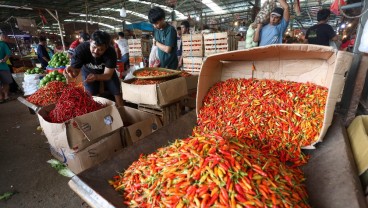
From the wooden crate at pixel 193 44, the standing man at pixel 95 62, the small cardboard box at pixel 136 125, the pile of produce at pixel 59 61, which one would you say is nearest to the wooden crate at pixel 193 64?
the wooden crate at pixel 193 44

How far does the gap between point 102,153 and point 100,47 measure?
1.51m

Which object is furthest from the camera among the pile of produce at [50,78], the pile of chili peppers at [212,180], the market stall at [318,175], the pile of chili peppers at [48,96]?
the pile of produce at [50,78]

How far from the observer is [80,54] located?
10.2 ft

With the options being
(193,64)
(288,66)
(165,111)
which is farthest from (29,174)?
(193,64)

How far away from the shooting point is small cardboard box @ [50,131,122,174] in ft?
7.72

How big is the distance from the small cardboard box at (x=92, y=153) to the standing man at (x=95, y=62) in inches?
42.7

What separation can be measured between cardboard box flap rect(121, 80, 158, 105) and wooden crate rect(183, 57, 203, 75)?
10.8ft

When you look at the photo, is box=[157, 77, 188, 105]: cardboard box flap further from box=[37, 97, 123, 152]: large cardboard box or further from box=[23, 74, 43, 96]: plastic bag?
box=[23, 74, 43, 96]: plastic bag

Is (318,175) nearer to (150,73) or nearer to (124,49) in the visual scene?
(150,73)

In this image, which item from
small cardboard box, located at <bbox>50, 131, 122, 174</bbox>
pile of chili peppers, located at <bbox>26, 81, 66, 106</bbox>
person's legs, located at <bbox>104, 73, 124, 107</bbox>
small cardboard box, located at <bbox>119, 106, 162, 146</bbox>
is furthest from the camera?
person's legs, located at <bbox>104, 73, 124, 107</bbox>

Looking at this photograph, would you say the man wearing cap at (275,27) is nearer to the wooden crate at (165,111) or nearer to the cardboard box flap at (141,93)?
the wooden crate at (165,111)

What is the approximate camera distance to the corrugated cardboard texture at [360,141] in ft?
4.76

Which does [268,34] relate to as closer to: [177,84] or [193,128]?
[177,84]

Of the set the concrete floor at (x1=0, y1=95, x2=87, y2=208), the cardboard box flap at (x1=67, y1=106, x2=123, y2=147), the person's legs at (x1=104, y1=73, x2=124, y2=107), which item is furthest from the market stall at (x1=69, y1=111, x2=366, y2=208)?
the person's legs at (x1=104, y1=73, x2=124, y2=107)
